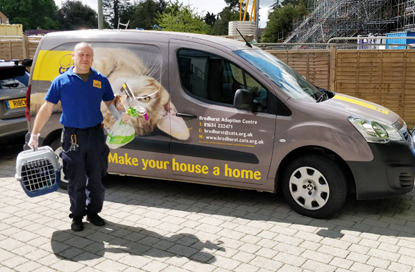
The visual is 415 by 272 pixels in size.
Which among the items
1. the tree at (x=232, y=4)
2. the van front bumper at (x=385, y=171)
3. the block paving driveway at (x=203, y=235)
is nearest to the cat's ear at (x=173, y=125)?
the block paving driveway at (x=203, y=235)

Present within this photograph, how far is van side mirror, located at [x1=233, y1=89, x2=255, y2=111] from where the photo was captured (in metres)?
4.78

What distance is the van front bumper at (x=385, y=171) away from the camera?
4594 mm

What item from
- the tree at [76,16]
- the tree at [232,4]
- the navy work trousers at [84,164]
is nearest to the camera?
the navy work trousers at [84,164]

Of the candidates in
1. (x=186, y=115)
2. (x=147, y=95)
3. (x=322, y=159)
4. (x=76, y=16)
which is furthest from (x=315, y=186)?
(x=76, y=16)

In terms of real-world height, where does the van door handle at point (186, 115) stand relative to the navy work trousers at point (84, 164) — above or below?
above

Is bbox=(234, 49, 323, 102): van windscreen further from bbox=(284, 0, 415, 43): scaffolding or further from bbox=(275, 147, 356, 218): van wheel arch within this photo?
bbox=(284, 0, 415, 43): scaffolding

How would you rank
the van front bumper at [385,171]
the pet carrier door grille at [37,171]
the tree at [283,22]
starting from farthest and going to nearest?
the tree at [283,22] → the van front bumper at [385,171] → the pet carrier door grille at [37,171]

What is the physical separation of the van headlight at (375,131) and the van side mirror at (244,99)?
104 cm

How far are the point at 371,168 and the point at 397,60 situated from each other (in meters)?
5.87

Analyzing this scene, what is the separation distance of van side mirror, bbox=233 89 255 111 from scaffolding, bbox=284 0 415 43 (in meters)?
41.3

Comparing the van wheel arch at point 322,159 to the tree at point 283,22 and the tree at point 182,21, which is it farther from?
the tree at point 283,22

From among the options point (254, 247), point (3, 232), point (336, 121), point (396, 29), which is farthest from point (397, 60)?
point (396, 29)

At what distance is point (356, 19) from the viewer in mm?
50938

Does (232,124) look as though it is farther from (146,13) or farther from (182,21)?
(146,13)
